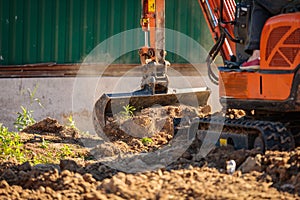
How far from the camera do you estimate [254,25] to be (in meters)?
7.77

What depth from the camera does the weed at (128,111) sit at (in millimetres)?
10573

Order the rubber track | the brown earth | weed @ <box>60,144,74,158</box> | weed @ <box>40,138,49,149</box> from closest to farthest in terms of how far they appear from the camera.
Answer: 1. the brown earth
2. the rubber track
3. weed @ <box>60,144,74,158</box>
4. weed @ <box>40,138,49,149</box>

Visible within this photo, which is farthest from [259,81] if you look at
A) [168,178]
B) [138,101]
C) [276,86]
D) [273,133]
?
[138,101]

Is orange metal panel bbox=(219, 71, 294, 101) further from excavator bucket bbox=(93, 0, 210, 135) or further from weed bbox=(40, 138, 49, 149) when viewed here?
excavator bucket bbox=(93, 0, 210, 135)

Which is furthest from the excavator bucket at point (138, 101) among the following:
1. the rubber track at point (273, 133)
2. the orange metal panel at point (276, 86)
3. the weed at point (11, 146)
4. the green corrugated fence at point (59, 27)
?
the orange metal panel at point (276, 86)

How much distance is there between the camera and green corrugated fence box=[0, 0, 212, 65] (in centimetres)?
1226

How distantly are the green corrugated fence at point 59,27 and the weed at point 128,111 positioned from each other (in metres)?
2.27

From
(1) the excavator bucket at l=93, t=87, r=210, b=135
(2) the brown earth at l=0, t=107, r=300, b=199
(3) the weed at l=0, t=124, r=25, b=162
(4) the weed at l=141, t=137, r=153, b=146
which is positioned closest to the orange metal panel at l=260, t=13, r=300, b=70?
(2) the brown earth at l=0, t=107, r=300, b=199

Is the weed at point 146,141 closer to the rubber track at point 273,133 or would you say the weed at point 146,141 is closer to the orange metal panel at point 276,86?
the rubber track at point 273,133

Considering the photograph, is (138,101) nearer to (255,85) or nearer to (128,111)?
(128,111)

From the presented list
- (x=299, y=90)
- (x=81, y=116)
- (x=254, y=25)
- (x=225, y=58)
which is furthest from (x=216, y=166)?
(x=81, y=116)

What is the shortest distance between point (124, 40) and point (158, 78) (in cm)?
239

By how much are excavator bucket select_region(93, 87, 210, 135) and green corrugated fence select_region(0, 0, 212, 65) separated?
1.85m

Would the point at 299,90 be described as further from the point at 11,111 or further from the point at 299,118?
the point at 11,111
